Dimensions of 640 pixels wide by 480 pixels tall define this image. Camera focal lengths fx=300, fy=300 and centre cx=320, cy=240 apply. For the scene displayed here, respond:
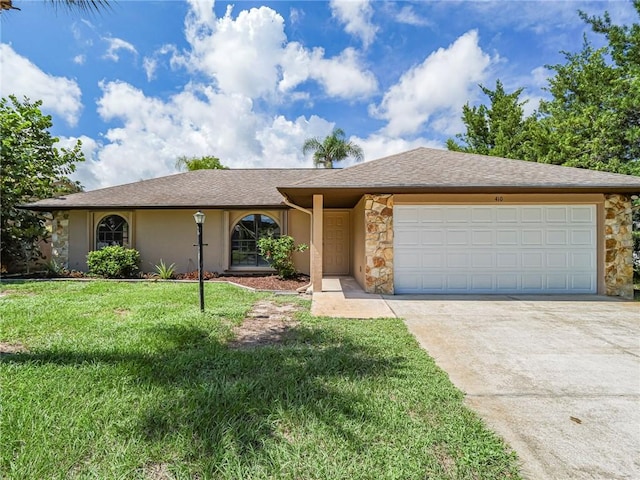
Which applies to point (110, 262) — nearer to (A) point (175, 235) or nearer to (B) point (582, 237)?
(A) point (175, 235)

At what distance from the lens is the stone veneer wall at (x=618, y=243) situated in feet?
24.3

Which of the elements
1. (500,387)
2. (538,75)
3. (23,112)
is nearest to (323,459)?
(500,387)

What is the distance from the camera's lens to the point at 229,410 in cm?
243

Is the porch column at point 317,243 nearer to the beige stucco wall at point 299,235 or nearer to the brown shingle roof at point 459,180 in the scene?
the brown shingle roof at point 459,180

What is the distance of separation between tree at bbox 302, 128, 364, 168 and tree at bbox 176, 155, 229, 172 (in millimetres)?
8927

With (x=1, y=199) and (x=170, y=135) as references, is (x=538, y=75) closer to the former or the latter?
(x=170, y=135)

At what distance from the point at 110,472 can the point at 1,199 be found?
13.7 m

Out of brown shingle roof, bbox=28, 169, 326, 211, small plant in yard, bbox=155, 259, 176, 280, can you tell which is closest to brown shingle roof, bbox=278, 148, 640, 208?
brown shingle roof, bbox=28, 169, 326, 211

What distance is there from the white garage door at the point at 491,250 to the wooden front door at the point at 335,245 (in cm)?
395

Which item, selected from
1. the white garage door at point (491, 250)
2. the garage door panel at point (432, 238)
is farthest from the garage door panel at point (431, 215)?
the garage door panel at point (432, 238)

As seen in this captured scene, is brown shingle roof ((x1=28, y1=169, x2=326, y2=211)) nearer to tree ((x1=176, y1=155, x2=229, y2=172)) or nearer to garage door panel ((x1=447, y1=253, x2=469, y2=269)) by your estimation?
garage door panel ((x1=447, y1=253, x2=469, y2=269))

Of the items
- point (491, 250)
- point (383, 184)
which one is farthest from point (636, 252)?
point (383, 184)

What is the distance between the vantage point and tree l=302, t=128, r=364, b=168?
21.2 m

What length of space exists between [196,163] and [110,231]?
54.8 ft
